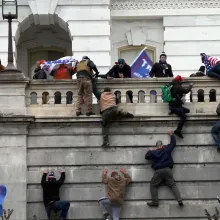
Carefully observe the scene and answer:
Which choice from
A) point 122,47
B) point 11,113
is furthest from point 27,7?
point 11,113

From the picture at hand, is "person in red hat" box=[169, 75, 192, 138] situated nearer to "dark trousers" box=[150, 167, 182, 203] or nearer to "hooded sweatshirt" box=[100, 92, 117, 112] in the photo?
"dark trousers" box=[150, 167, 182, 203]

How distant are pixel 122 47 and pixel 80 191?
1237cm

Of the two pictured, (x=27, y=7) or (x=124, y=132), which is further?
(x=27, y=7)

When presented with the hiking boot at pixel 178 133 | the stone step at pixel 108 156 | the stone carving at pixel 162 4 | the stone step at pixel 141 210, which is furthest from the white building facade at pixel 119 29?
the stone step at pixel 141 210

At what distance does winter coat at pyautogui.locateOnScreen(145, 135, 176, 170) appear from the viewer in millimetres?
36062

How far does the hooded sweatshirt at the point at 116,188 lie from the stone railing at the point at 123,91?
8.07ft

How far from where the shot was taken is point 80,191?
36.2 metres

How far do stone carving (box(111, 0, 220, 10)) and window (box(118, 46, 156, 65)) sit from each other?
1561 mm

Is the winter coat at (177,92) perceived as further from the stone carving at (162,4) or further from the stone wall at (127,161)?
the stone carving at (162,4)

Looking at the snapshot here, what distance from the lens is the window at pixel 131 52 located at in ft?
156

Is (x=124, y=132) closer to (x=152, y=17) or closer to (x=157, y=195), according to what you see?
(x=157, y=195)

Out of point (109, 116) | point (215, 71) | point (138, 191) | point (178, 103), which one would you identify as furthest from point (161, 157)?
point (215, 71)

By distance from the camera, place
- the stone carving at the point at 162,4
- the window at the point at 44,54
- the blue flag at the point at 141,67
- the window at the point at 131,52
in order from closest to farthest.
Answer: the blue flag at the point at 141,67 < the stone carving at the point at 162,4 < the window at the point at 131,52 < the window at the point at 44,54

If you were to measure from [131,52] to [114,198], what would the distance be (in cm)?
1304
